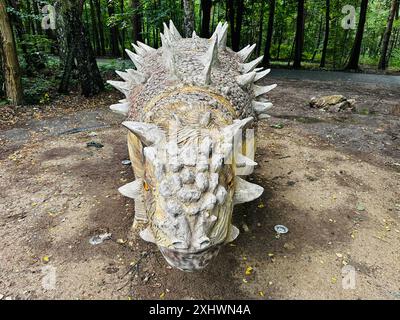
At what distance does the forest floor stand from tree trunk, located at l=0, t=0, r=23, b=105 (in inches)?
62.0

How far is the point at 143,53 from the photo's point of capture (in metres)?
5.30

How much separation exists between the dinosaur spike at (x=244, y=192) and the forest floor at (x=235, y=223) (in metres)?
1.09

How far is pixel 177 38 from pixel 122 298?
389 cm

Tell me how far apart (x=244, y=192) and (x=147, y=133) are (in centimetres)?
93

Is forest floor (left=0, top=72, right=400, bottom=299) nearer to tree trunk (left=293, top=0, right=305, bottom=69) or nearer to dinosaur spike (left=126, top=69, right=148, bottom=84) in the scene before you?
dinosaur spike (left=126, top=69, right=148, bottom=84)

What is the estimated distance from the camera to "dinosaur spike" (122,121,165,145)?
2539 mm

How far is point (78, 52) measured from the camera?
9.58 metres

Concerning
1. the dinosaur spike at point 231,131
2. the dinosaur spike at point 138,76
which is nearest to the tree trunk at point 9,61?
the dinosaur spike at point 138,76

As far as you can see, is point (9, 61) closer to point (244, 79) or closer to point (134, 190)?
point (244, 79)

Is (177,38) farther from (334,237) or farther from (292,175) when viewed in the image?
(334,237)

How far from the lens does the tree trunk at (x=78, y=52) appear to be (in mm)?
9234

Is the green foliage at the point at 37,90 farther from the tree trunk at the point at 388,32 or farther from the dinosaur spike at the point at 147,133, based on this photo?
the tree trunk at the point at 388,32

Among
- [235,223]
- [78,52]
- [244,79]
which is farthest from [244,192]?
[78,52]

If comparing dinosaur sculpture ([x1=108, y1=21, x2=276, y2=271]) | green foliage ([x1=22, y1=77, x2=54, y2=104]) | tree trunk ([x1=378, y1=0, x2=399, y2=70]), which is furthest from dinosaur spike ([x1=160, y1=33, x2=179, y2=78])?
tree trunk ([x1=378, y1=0, x2=399, y2=70])
